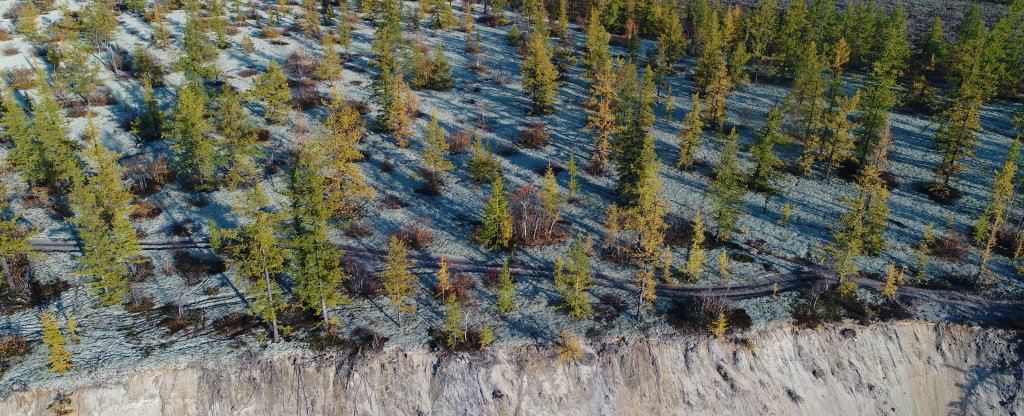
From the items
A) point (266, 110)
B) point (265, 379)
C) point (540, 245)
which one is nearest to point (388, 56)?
point (266, 110)

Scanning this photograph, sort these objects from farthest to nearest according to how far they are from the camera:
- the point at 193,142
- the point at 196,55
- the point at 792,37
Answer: the point at 792,37, the point at 196,55, the point at 193,142

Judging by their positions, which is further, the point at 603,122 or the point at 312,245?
the point at 603,122

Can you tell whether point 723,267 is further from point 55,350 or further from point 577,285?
point 55,350

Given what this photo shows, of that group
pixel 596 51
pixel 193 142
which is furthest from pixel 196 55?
pixel 596 51

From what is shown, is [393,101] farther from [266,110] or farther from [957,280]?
[957,280]

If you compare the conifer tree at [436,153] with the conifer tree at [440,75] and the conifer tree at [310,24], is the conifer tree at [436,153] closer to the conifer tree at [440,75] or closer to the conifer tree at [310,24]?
the conifer tree at [440,75]

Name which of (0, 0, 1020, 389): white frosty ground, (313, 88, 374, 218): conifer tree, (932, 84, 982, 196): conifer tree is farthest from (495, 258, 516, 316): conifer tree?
(932, 84, 982, 196): conifer tree

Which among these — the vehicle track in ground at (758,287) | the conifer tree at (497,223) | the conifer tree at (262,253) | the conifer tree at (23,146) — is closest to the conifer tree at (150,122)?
the conifer tree at (23,146)
